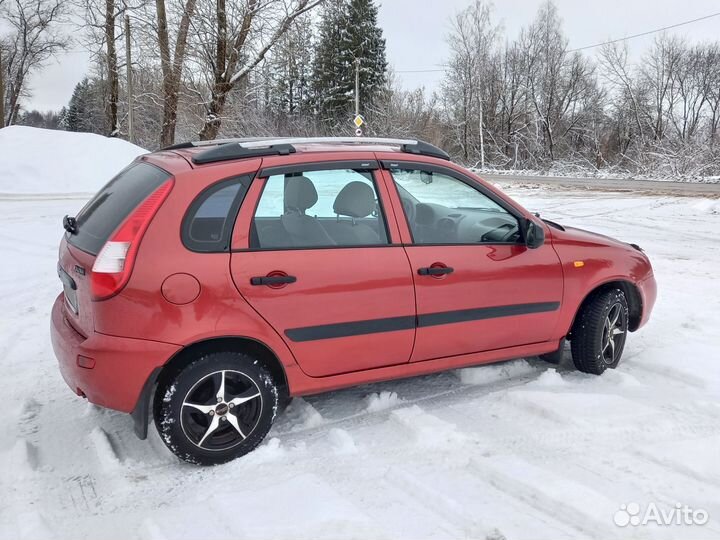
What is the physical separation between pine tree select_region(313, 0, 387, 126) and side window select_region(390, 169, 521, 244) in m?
40.5

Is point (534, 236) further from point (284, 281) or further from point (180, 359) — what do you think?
point (180, 359)

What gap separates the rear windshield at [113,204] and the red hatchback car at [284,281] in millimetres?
15

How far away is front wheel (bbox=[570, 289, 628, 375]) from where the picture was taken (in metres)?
4.08

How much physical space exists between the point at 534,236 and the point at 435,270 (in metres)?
0.76

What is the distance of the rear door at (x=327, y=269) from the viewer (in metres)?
3.04

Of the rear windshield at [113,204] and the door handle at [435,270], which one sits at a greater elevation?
the rear windshield at [113,204]

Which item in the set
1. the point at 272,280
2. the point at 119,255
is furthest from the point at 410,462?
the point at 119,255

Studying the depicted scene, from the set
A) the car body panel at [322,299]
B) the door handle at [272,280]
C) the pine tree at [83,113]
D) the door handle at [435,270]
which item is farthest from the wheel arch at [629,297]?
the pine tree at [83,113]

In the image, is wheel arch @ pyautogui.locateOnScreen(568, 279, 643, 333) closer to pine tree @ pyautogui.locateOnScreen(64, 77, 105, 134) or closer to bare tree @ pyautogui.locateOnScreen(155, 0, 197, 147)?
bare tree @ pyautogui.locateOnScreen(155, 0, 197, 147)

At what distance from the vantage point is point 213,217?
9.78 feet

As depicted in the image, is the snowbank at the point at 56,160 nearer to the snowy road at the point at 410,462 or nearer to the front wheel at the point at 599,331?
the snowy road at the point at 410,462

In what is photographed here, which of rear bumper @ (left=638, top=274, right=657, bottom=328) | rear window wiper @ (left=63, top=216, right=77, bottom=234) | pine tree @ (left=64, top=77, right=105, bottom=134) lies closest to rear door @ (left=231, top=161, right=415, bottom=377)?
rear window wiper @ (left=63, top=216, right=77, bottom=234)

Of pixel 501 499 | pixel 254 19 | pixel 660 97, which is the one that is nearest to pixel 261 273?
pixel 501 499

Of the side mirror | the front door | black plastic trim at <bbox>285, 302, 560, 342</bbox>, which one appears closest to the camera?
black plastic trim at <bbox>285, 302, 560, 342</bbox>
